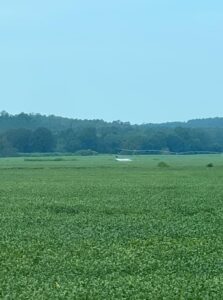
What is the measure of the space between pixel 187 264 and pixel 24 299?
3.50 m

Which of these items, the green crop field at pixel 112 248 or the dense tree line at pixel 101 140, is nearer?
the green crop field at pixel 112 248

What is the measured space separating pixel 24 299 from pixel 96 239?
586 centimetres

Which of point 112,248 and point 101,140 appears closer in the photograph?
point 112,248

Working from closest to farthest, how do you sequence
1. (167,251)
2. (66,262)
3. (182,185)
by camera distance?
(66,262) < (167,251) < (182,185)

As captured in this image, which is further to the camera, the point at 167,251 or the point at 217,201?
the point at 217,201

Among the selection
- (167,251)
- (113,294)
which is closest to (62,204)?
(167,251)

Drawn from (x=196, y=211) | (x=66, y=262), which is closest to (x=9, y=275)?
(x=66, y=262)

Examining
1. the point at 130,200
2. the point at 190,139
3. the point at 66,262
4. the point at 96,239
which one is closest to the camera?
the point at 66,262

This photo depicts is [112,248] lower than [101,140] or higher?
lower

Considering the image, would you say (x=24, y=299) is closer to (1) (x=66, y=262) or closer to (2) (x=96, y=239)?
(1) (x=66, y=262)

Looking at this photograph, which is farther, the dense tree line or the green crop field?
the dense tree line

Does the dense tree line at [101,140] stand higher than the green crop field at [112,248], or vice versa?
the dense tree line at [101,140]

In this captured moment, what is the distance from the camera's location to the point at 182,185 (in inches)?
1439

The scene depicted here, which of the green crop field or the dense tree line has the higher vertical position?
the dense tree line
